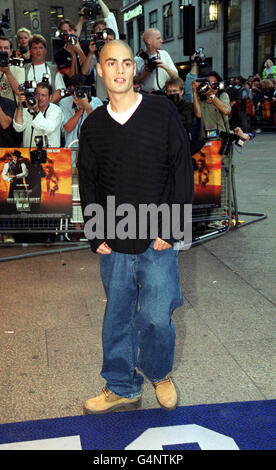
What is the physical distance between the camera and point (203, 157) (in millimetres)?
6586

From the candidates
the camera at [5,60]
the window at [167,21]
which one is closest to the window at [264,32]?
the window at [167,21]

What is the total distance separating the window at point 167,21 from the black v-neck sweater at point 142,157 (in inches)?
1381

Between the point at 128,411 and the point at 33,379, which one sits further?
the point at 33,379

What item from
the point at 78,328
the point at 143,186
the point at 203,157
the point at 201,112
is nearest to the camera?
the point at 143,186

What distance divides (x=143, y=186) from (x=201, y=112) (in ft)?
16.3

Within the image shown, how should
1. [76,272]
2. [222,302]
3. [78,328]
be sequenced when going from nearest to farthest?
1. [78,328]
2. [222,302]
3. [76,272]

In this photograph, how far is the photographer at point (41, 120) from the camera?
6.39 metres

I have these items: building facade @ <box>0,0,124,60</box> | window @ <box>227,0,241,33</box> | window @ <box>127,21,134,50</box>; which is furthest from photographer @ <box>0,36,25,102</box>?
window @ <box>127,21,134,50</box>

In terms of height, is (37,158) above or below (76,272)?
above

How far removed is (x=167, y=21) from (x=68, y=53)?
31039 mm

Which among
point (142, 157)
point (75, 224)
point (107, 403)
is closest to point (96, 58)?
point (75, 224)

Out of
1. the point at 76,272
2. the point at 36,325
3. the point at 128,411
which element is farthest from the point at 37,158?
the point at 128,411

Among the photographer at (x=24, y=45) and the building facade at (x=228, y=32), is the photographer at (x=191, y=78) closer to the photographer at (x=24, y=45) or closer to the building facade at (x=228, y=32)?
the photographer at (x=24, y=45)

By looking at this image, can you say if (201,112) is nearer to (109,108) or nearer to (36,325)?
(36,325)
